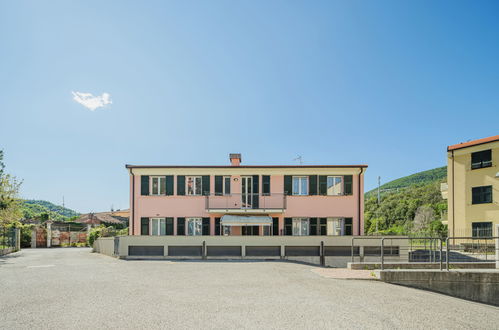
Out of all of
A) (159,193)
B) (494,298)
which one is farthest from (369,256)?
(159,193)

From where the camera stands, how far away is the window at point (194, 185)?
80.7 ft

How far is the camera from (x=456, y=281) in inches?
495

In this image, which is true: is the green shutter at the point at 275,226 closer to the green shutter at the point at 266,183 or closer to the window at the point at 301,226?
the window at the point at 301,226

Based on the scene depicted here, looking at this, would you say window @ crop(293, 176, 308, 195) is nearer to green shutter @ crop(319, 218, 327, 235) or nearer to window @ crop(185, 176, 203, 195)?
green shutter @ crop(319, 218, 327, 235)

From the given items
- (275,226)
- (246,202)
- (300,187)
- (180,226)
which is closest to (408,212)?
(300,187)

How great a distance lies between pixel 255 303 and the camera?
29.1ft

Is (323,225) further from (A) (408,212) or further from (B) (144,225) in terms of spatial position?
(A) (408,212)

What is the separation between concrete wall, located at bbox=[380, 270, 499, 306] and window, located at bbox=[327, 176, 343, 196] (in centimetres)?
1168

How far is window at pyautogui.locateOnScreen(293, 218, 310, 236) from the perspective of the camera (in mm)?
24250

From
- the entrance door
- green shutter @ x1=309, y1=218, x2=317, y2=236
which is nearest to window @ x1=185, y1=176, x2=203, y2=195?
the entrance door

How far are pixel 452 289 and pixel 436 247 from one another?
5.49 metres

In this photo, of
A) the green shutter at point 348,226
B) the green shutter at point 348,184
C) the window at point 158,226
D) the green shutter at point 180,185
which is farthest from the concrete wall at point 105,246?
the green shutter at point 348,184

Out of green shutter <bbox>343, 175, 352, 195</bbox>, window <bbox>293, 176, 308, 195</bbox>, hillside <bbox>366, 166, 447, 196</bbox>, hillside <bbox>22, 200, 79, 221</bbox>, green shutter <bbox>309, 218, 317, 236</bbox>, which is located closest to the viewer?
green shutter <bbox>309, 218, 317, 236</bbox>

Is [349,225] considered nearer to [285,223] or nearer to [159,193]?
[285,223]
